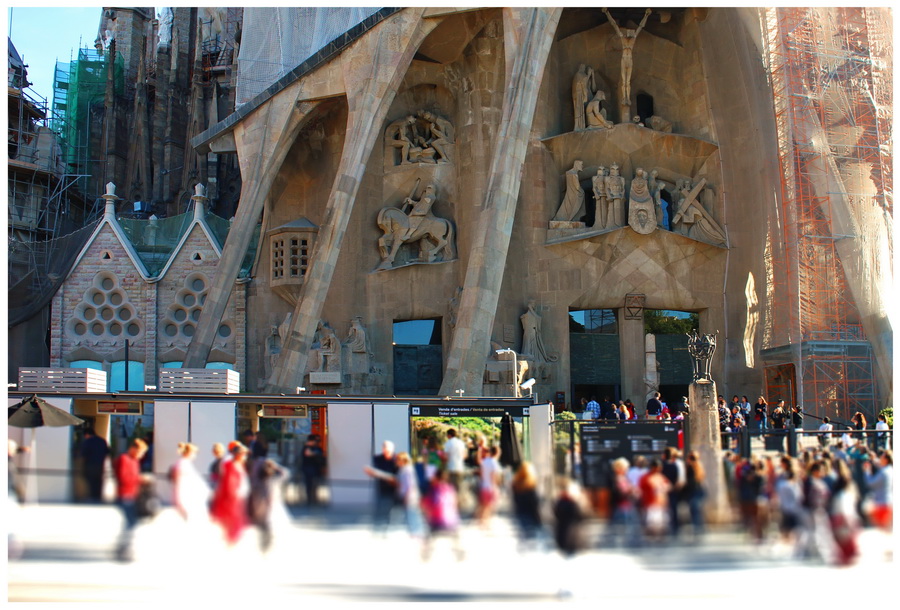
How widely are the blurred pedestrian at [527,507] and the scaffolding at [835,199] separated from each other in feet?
48.6

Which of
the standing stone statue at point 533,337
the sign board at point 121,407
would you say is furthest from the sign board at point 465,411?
the standing stone statue at point 533,337

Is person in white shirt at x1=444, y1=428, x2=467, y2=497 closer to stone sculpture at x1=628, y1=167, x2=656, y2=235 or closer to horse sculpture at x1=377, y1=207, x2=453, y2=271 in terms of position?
horse sculpture at x1=377, y1=207, x2=453, y2=271

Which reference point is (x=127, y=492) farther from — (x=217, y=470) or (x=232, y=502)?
(x=232, y=502)

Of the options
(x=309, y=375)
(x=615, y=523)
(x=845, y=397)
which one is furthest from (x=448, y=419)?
(x=845, y=397)

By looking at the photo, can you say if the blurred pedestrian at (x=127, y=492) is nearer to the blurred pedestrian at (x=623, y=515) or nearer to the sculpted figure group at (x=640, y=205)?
the blurred pedestrian at (x=623, y=515)

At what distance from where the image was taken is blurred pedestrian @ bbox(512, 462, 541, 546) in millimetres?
7469

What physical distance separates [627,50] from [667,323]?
22.4 feet

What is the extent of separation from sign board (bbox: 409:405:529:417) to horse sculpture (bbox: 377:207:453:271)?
10223 millimetres

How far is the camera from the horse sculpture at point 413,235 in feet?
78.0

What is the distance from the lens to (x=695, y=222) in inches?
972

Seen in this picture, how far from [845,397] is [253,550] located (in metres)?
16.6

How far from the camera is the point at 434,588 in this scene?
23.4 ft

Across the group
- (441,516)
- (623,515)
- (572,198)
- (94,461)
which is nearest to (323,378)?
(572,198)

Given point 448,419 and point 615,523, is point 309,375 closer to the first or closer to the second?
point 448,419
